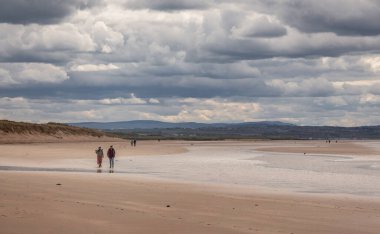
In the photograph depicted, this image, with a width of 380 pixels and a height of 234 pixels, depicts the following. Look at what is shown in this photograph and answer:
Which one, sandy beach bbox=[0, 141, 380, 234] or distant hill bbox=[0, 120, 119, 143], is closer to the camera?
sandy beach bbox=[0, 141, 380, 234]

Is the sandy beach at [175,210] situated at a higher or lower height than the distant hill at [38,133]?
lower

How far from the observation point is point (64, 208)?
621 inches

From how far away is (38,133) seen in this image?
126m

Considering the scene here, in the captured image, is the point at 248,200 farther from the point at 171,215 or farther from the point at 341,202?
the point at 171,215

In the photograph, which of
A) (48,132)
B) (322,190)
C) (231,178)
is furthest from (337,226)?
(48,132)

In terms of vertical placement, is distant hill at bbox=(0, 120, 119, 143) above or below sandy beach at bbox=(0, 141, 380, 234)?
above

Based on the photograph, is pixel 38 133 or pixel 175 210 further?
pixel 38 133

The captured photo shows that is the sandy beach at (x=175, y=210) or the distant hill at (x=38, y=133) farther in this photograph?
the distant hill at (x=38, y=133)

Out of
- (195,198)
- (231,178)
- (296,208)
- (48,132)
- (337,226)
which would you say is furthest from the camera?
(48,132)

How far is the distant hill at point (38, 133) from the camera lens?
115m

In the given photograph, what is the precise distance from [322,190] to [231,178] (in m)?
7.47

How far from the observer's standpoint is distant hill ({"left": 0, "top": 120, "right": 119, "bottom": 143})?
115m

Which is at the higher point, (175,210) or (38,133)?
(38,133)

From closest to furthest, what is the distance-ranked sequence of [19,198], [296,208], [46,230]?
[46,230]
[19,198]
[296,208]
